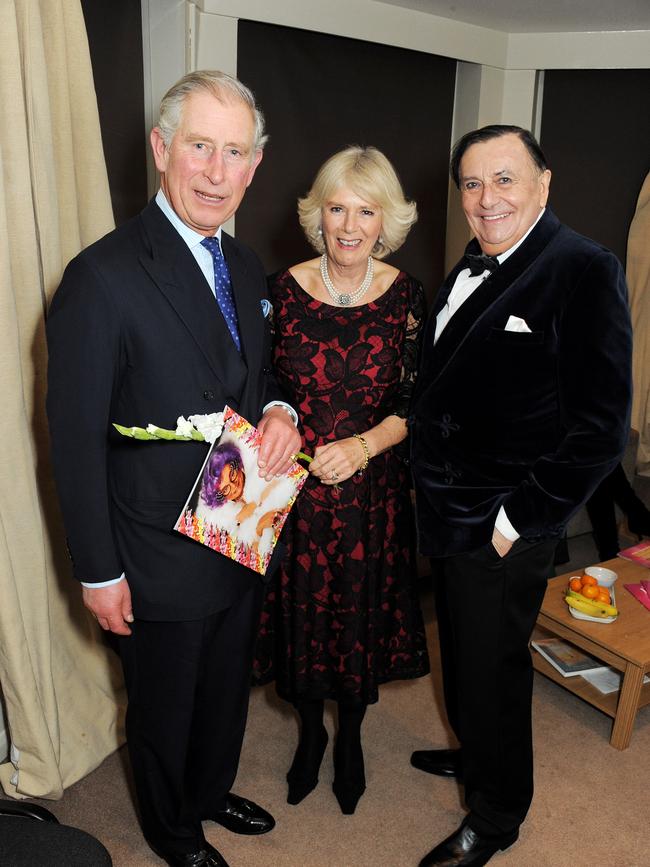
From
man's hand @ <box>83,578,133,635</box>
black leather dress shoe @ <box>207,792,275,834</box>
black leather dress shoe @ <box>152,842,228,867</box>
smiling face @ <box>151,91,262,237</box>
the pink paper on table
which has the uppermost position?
smiling face @ <box>151,91,262,237</box>

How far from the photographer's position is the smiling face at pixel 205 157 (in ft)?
5.25

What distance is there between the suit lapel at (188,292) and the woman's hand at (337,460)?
1.44ft

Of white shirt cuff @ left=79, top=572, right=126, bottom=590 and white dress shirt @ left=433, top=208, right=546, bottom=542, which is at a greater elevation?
white dress shirt @ left=433, top=208, right=546, bottom=542

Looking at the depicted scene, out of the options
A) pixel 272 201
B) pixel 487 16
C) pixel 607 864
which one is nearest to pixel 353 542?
pixel 607 864

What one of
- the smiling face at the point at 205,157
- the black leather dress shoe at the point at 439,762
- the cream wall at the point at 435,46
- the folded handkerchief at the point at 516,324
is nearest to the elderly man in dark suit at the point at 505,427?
the folded handkerchief at the point at 516,324

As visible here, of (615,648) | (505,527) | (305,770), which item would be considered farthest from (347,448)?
(615,648)

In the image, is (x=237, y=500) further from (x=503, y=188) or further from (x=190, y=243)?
(x=503, y=188)

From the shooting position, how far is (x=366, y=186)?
2086 millimetres

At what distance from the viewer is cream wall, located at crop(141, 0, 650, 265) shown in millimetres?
2758

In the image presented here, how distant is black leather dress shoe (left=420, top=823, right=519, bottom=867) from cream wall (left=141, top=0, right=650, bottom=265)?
2.28m

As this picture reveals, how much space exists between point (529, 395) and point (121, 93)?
1927 mm

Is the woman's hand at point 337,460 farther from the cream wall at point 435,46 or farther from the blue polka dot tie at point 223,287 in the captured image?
the cream wall at point 435,46

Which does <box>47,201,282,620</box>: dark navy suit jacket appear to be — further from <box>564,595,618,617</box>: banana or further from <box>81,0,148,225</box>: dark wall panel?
<box>564,595,618,617</box>: banana

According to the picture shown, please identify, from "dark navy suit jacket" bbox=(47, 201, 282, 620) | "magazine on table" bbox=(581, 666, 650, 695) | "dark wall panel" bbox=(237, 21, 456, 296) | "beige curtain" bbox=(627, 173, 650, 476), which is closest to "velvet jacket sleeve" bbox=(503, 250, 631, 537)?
"dark navy suit jacket" bbox=(47, 201, 282, 620)
